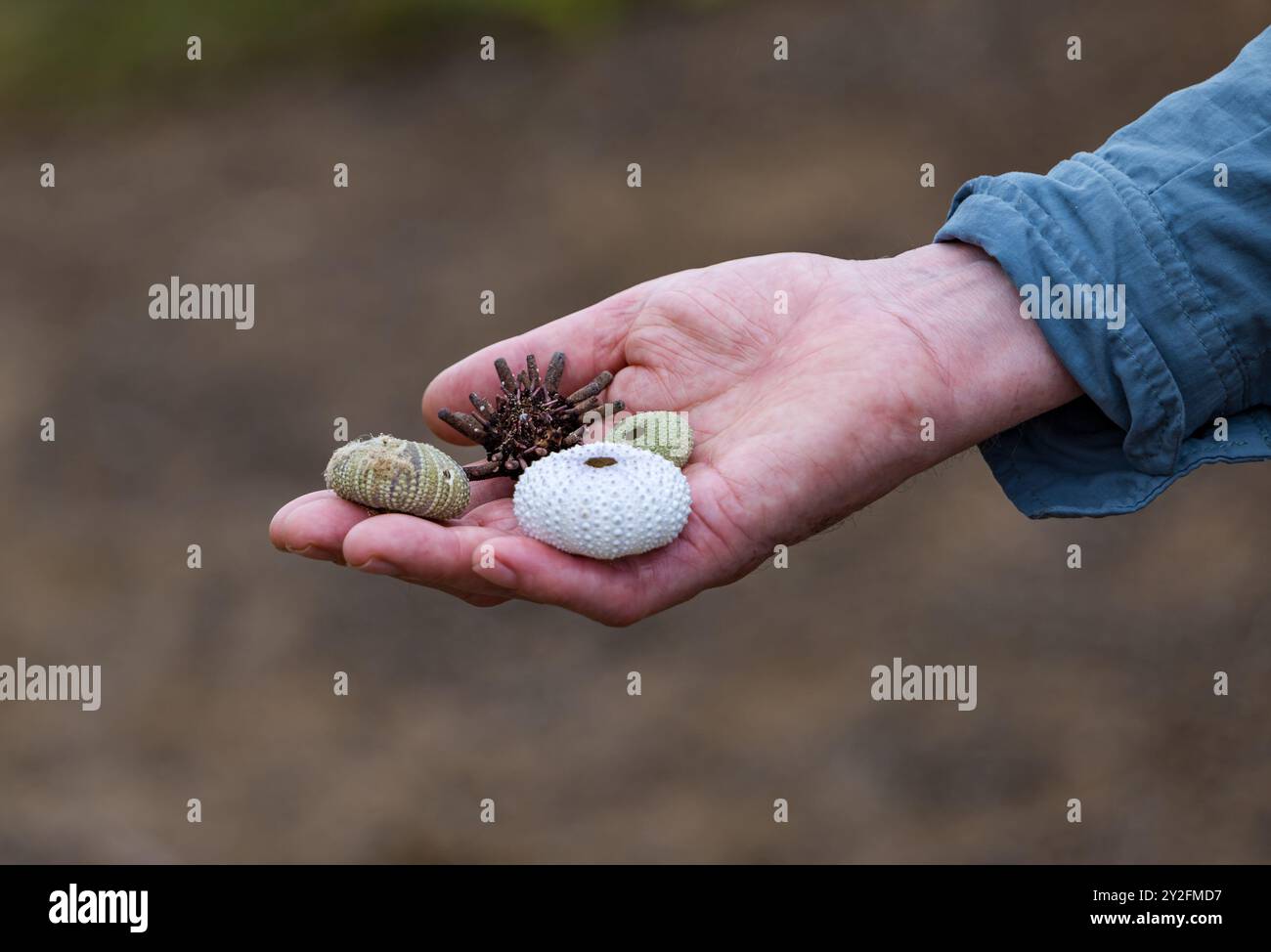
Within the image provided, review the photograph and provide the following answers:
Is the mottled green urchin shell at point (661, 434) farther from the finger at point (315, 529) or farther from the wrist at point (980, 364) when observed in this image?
the finger at point (315, 529)

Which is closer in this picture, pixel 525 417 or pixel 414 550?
pixel 414 550

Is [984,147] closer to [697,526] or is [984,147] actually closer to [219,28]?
[219,28]

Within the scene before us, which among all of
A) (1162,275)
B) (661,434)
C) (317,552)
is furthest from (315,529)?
(1162,275)

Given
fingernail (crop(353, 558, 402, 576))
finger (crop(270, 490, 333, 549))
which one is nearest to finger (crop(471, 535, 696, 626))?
fingernail (crop(353, 558, 402, 576))

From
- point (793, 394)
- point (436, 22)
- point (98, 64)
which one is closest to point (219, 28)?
point (98, 64)

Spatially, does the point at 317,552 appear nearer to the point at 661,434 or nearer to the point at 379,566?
the point at 379,566

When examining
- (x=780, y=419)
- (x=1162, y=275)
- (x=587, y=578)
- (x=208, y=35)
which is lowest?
(x=587, y=578)
